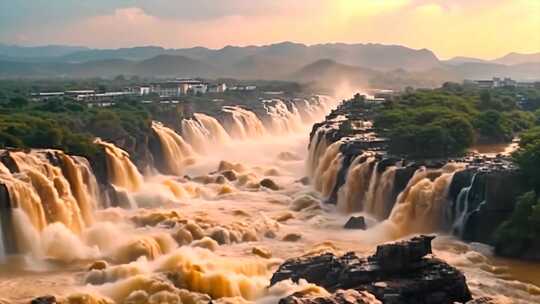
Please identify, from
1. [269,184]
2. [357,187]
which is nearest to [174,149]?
[269,184]

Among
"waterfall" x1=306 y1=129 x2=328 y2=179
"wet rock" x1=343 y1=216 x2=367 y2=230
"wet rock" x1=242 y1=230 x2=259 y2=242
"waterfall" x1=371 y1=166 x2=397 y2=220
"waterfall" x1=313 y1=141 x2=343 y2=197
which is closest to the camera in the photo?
"wet rock" x1=242 y1=230 x2=259 y2=242

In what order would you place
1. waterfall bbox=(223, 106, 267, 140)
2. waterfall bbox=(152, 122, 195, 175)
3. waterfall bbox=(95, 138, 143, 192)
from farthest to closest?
waterfall bbox=(223, 106, 267, 140), waterfall bbox=(152, 122, 195, 175), waterfall bbox=(95, 138, 143, 192)

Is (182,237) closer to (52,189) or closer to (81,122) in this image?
(52,189)

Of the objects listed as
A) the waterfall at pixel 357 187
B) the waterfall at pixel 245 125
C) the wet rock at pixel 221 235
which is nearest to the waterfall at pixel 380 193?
the waterfall at pixel 357 187

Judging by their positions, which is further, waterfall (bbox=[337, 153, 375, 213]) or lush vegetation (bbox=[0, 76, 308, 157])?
lush vegetation (bbox=[0, 76, 308, 157])

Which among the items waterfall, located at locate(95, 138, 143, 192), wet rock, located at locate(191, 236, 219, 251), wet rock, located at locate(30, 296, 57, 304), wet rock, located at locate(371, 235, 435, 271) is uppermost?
wet rock, located at locate(371, 235, 435, 271)

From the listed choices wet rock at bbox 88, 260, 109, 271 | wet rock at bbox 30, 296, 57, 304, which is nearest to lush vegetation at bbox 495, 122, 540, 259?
wet rock at bbox 88, 260, 109, 271

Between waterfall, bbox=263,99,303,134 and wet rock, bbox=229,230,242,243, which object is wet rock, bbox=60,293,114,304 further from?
waterfall, bbox=263,99,303,134
